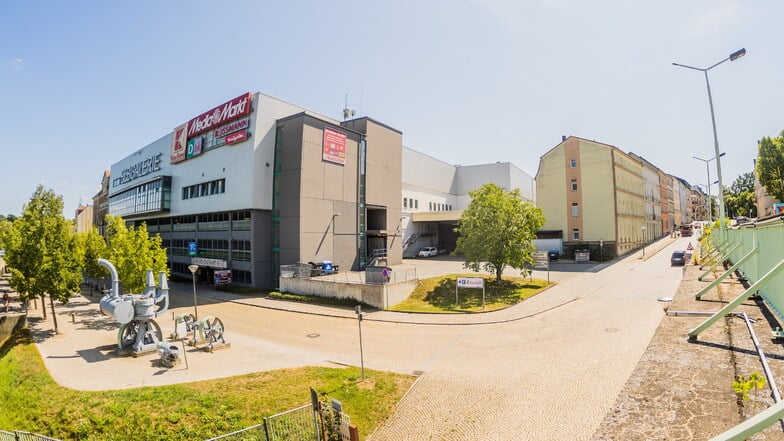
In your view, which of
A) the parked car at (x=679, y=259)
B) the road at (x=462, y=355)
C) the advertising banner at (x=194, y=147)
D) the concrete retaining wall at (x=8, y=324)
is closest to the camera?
the road at (x=462, y=355)

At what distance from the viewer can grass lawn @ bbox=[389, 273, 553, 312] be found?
26.3 m

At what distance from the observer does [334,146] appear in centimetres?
4016

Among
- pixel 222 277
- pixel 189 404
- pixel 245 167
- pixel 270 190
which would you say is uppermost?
pixel 245 167

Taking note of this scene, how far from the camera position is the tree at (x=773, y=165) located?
1784 inches

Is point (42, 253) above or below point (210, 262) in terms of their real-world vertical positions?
above

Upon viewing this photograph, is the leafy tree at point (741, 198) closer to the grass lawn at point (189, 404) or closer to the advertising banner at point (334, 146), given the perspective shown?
the advertising banner at point (334, 146)

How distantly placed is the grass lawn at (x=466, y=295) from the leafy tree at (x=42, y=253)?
2099 cm

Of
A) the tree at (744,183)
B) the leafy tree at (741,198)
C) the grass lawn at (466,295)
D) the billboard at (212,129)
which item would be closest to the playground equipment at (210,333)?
the grass lawn at (466,295)

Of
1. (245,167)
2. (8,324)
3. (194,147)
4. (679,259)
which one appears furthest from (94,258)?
(679,259)

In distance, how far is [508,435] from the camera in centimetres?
1030

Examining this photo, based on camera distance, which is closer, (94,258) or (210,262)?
(94,258)

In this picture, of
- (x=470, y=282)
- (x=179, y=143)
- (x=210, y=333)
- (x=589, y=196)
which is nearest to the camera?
(x=210, y=333)

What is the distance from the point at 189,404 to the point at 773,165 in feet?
209

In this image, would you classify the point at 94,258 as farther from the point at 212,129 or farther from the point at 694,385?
the point at 694,385
